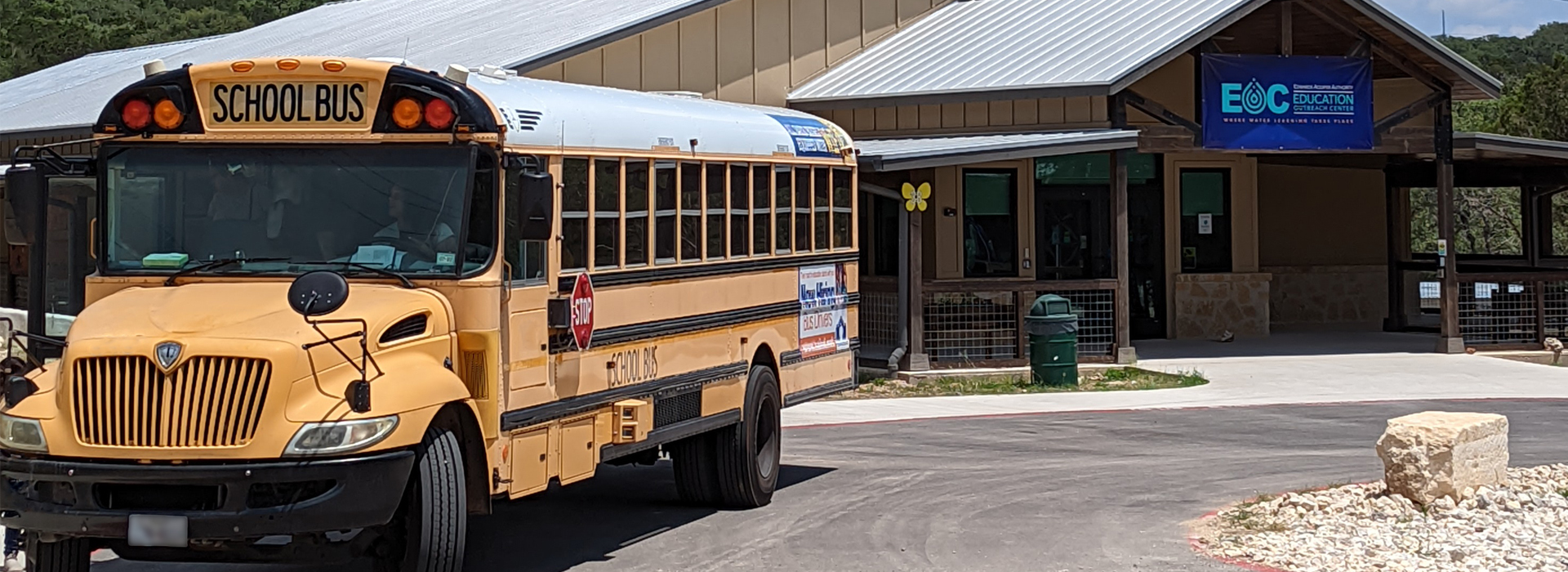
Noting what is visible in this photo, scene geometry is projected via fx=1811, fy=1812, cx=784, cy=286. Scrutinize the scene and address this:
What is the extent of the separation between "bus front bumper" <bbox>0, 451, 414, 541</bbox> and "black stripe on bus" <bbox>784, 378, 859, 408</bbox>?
5.34 meters

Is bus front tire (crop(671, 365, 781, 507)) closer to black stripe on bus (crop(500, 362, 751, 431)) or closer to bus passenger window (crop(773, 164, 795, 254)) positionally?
black stripe on bus (crop(500, 362, 751, 431))

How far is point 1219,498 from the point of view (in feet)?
40.8

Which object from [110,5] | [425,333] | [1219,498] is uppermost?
[110,5]

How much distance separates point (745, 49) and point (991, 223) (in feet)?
13.6

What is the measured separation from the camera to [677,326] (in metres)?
10.8

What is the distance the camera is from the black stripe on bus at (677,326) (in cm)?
937

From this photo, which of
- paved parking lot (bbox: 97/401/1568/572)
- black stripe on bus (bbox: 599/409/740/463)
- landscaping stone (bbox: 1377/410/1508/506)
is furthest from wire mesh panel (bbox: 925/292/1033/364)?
landscaping stone (bbox: 1377/410/1508/506)

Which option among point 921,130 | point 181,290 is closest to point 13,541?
point 181,290

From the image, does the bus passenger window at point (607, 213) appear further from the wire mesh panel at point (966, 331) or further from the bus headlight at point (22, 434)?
the wire mesh panel at point (966, 331)

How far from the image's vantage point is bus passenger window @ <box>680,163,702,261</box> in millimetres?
10875

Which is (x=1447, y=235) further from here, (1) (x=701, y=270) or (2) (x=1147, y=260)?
Answer: (1) (x=701, y=270)

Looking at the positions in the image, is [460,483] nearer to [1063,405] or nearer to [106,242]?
[106,242]

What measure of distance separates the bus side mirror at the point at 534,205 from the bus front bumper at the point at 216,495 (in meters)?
1.27

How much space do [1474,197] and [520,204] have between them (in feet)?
140
